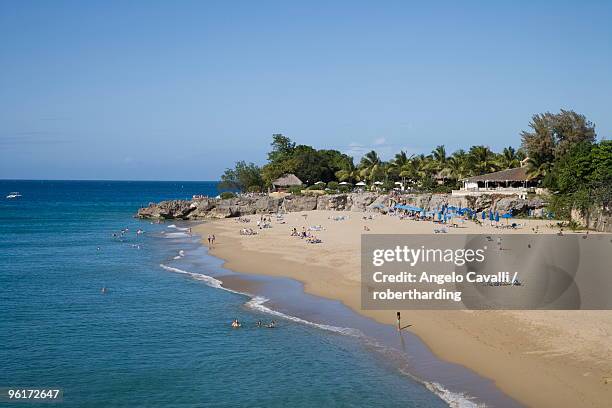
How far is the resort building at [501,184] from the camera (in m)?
62.8

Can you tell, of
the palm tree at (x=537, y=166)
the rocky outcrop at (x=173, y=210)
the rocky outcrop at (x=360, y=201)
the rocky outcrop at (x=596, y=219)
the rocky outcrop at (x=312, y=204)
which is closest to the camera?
the rocky outcrop at (x=596, y=219)

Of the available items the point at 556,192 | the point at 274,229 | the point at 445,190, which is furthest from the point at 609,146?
the point at 274,229

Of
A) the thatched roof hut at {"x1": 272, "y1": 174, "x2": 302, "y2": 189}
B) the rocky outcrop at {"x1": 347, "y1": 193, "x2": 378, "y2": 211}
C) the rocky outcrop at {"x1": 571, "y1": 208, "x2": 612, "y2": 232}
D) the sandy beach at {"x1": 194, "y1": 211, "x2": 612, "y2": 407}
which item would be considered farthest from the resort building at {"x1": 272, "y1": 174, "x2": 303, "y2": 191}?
the sandy beach at {"x1": 194, "y1": 211, "x2": 612, "y2": 407}

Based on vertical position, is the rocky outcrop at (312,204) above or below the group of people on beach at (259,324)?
above

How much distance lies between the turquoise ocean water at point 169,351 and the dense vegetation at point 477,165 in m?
32.4

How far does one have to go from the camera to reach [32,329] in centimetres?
2523

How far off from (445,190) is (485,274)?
4095 centimetres

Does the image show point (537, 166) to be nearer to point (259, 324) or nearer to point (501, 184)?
point (501, 184)

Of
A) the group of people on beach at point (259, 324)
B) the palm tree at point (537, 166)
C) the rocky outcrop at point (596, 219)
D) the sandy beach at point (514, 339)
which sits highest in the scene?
the palm tree at point (537, 166)

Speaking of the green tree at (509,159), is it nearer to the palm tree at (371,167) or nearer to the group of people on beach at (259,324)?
the palm tree at (371,167)

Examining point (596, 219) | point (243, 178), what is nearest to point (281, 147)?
point (243, 178)

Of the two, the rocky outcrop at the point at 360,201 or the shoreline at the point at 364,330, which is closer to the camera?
the shoreline at the point at 364,330

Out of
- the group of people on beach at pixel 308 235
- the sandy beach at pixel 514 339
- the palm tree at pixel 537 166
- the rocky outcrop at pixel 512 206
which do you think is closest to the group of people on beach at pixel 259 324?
the sandy beach at pixel 514 339

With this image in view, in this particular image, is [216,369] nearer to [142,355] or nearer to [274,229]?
[142,355]
